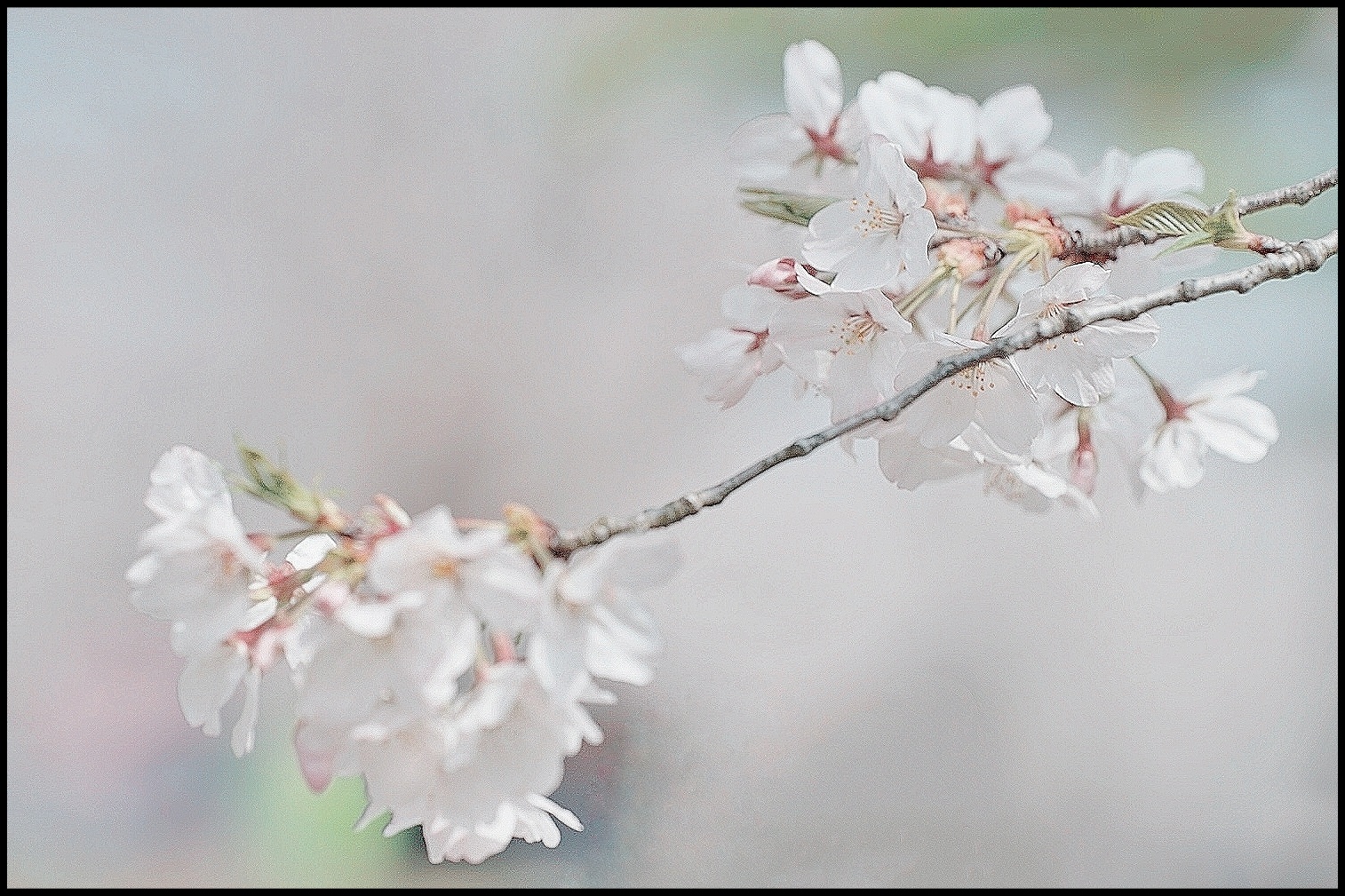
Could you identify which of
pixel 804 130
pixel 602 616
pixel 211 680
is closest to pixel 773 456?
pixel 602 616

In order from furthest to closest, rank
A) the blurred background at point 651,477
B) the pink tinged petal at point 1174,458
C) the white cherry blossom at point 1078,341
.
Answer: the blurred background at point 651,477 < the pink tinged petal at point 1174,458 < the white cherry blossom at point 1078,341

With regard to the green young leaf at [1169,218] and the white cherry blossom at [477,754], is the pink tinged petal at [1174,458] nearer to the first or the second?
the green young leaf at [1169,218]

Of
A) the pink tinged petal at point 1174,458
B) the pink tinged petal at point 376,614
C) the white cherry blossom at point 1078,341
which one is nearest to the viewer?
the pink tinged petal at point 376,614

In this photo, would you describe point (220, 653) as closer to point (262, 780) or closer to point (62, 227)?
point (262, 780)

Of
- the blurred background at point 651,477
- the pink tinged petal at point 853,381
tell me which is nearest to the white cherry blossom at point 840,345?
the pink tinged petal at point 853,381

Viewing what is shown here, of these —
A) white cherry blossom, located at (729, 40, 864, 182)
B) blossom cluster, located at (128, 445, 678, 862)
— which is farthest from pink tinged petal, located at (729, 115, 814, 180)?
blossom cluster, located at (128, 445, 678, 862)

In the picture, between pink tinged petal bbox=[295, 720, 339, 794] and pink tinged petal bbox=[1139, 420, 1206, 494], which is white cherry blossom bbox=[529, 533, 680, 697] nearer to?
A: pink tinged petal bbox=[295, 720, 339, 794]

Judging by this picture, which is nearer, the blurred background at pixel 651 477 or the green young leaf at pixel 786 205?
the green young leaf at pixel 786 205

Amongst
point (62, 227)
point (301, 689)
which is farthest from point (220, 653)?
point (62, 227)
